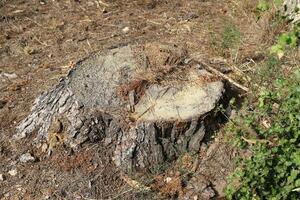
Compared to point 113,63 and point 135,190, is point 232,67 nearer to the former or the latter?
point 113,63

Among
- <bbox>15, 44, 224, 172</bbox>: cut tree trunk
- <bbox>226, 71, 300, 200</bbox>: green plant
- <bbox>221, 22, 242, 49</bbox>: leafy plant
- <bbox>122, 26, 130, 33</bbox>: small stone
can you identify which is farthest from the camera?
<bbox>122, 26, 130, 33</bbox>: small stone

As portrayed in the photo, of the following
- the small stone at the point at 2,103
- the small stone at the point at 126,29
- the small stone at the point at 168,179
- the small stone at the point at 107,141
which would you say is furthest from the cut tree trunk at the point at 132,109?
the small stone at the point at 126,29

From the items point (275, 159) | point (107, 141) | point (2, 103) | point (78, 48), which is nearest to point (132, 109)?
point (107, 141)

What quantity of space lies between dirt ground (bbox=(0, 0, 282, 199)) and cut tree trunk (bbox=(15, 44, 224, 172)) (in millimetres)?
148

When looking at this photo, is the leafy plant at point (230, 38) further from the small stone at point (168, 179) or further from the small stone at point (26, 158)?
the small stone at point (26, 158)

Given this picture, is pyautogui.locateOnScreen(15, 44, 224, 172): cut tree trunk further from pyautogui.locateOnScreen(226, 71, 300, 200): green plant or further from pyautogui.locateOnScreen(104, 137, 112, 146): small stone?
pyautogui.locateOnScreen(226, 71, 300, 200): green plant

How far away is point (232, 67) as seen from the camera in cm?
442

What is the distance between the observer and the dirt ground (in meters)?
3.57

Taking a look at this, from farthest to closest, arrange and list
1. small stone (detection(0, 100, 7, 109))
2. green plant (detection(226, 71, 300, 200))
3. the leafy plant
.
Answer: the leafy plant → small stone (detection(0, 100, 7, 109)) → green plant (detection(226, 71, 300, 200))

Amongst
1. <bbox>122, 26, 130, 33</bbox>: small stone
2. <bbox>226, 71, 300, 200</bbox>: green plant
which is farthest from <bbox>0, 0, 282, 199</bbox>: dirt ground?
<bbox>226, 71, 300, 200</bbox>: green plant

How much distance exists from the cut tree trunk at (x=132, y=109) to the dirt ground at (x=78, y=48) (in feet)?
0.49

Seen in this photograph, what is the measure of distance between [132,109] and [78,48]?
162 centimetres

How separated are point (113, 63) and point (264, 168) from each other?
1490mm

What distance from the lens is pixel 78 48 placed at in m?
4.98
